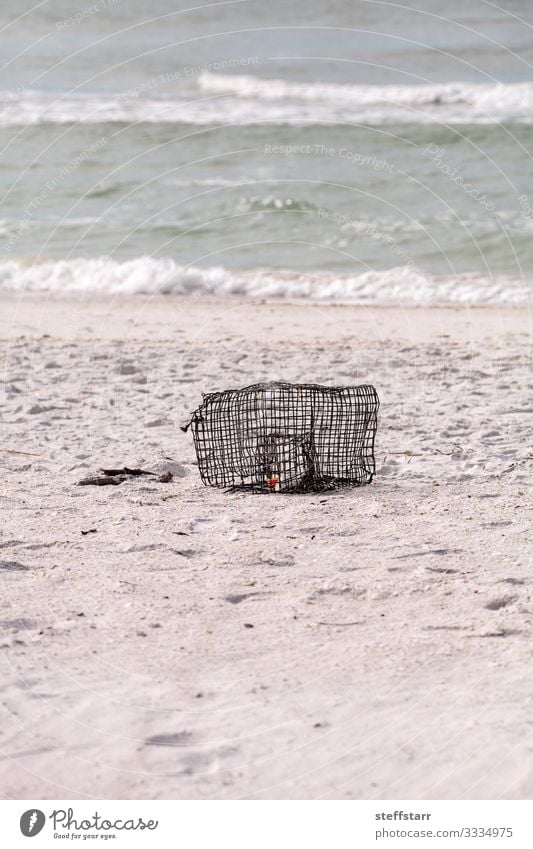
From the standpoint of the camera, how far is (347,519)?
179 inches

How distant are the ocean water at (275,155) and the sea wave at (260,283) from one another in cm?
3

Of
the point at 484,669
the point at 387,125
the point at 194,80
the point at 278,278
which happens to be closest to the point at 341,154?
the point at 387,125

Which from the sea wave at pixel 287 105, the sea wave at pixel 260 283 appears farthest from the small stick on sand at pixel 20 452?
the sea wave at pixel 287 105

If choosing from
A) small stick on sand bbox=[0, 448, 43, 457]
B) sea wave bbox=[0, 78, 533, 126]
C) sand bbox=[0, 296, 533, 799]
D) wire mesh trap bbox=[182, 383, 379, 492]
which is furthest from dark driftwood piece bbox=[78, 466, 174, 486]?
sea wave bbox=[0, 78, 533, 126]

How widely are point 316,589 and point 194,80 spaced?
1008 inches

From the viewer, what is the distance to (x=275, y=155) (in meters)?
17.2

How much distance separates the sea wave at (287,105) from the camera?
810 inches

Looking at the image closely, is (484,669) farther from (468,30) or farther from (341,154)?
(468,30)

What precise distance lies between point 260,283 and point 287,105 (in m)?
12.8

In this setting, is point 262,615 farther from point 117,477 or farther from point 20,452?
point 20,452

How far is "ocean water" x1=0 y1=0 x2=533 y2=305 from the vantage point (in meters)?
12.0

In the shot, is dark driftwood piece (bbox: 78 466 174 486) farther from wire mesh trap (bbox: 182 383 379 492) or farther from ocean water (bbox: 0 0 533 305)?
ocean water (bbox: 0 0 533 305)

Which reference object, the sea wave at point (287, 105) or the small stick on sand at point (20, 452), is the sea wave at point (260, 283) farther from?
the sea wave at point (287, 105)

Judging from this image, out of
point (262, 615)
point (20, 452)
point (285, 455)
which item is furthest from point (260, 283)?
point (262, 615)
